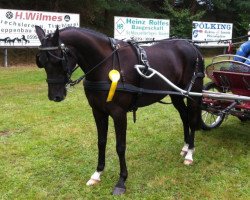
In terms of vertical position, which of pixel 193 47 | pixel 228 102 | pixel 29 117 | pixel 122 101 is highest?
pixel 193 47

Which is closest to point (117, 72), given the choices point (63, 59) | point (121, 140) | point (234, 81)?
point (63, 59)

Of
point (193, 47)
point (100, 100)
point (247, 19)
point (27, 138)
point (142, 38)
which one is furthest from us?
point (247, 19)

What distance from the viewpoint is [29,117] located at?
24.7 ft

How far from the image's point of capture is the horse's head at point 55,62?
3.64 metres

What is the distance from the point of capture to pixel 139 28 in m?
18.3

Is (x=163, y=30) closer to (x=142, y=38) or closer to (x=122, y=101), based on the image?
(x=142, y=38)

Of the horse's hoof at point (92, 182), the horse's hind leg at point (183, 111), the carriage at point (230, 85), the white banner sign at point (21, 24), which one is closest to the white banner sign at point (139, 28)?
the white banner sign at point (21, 24)

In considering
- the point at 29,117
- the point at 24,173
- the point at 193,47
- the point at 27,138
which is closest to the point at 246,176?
the point at 193,47

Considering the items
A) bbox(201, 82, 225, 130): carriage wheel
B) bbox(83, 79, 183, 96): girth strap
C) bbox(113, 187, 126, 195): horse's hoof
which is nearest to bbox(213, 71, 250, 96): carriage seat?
bbox(201, 82, 225, 130): carriage wheel

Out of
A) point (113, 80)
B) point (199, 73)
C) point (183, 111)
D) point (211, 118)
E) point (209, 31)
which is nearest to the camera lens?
point (113, 80)

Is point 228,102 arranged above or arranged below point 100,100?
below

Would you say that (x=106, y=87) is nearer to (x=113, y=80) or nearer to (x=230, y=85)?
(x=113, y=80)

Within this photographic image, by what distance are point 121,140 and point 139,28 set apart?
14585 mm

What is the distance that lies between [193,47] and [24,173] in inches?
112
